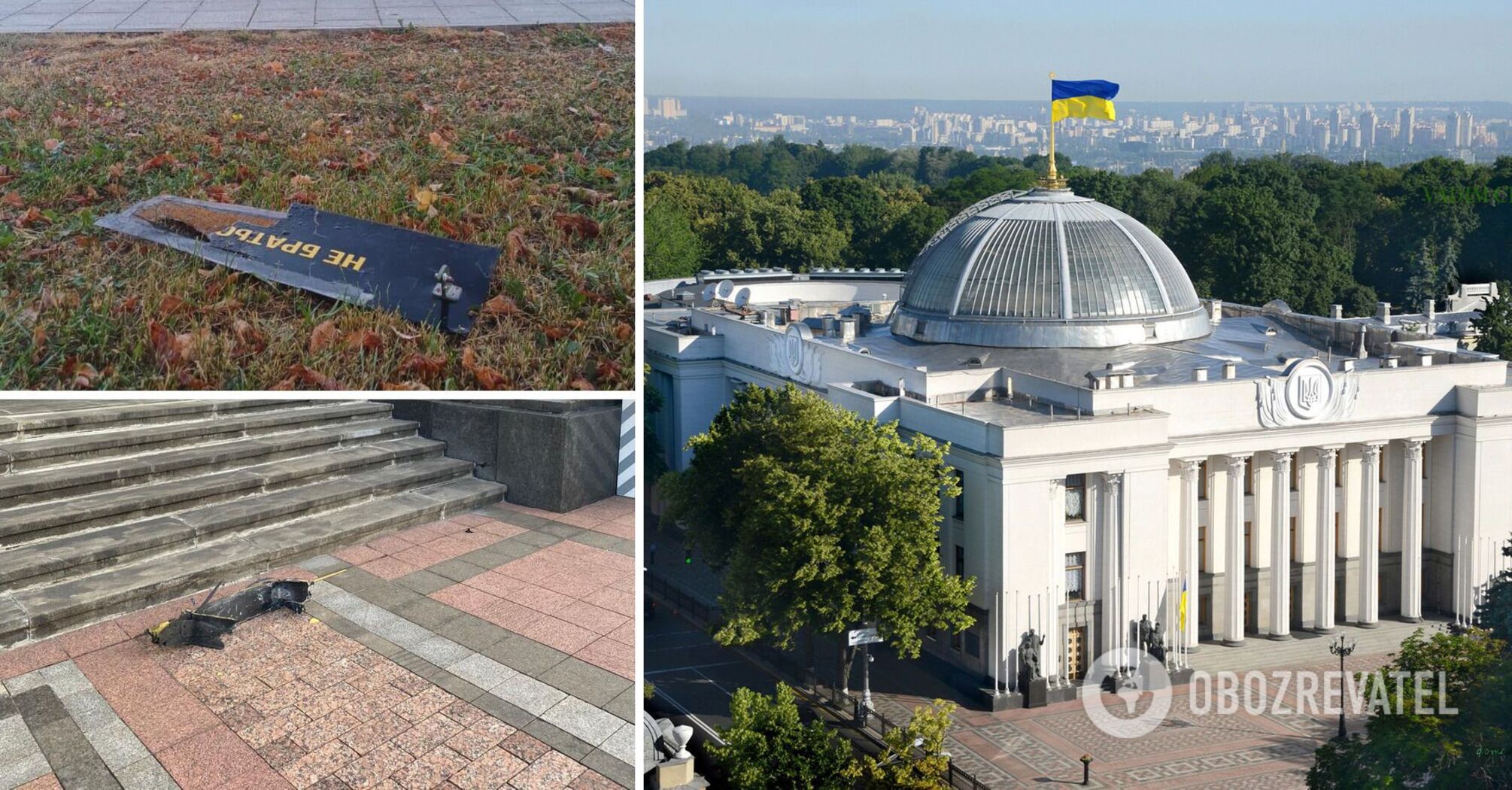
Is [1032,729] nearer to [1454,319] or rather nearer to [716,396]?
[716,396]

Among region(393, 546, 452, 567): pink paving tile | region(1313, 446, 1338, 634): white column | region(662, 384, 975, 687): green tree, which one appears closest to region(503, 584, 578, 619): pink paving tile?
region(393, 546, 452, 567): pink paving tile

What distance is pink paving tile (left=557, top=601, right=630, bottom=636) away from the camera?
36.7ft

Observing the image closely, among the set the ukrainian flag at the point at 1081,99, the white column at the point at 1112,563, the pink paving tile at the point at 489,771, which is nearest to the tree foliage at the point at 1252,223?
the ukrainian flag at the point at 1081,99

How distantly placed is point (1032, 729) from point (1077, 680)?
260 centimetres

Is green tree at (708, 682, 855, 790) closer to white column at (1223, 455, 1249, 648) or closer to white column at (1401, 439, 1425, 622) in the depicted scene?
white column at (1223, 455, 1249, 648)

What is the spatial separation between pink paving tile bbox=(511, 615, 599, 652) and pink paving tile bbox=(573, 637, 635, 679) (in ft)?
0.26

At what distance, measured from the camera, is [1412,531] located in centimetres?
3250

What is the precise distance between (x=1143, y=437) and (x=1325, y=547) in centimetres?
582

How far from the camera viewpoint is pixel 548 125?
29.4 feet

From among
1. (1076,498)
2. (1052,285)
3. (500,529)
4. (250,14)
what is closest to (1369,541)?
(1076,498)

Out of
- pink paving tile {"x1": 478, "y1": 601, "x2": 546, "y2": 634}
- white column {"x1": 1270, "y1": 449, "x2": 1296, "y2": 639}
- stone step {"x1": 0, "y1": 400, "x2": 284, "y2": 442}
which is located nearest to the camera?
pink paving tile {"x1": 478, "y1": 601, "x2": 546, "y2": 634}

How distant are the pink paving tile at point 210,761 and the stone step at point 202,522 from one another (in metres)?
2.36

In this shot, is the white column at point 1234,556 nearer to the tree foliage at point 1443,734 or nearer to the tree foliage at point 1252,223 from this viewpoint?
the tree foliage at point 1443,734

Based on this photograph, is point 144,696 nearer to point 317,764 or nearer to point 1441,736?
point 317,764
